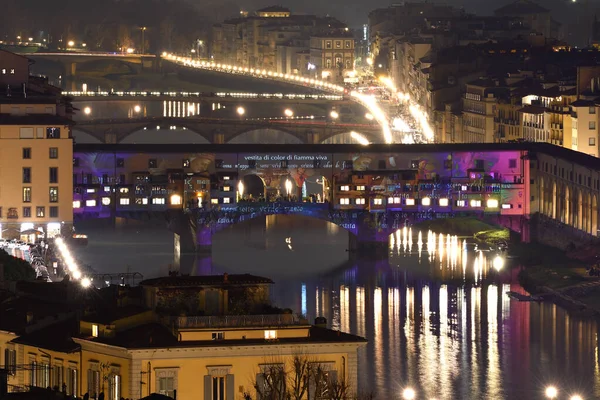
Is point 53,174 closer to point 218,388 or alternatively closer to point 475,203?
point 475,203

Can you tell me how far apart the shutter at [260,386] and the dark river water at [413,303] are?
1019cm

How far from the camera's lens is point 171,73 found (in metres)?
132

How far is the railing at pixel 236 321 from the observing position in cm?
2812

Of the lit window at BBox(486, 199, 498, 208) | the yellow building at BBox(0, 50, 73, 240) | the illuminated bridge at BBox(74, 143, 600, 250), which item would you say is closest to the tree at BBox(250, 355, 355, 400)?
the yellow building at BBox(0, 50, 73, 240)

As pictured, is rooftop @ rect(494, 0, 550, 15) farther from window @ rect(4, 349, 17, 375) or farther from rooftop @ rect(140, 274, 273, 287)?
window @ rect(4, 349, 17, 375)

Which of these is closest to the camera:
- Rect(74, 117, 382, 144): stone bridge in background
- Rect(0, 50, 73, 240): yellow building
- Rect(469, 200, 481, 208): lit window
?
Rect(0, 50, 73, 240): yellow building

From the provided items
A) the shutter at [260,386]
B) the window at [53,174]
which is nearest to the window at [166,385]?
the shutter at [260,386]

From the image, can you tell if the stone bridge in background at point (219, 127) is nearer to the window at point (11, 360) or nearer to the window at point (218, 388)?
the window at point (11, 360)

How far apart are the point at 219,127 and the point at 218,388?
6848 cm

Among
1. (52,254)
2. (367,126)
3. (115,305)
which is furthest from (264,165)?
(115,305)

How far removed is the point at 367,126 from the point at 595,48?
9.19 metres

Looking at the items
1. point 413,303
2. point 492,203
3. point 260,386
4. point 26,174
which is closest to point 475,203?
point 492,203

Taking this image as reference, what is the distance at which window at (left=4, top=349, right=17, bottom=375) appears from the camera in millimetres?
29109

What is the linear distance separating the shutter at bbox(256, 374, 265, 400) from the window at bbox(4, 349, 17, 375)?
118 inches
